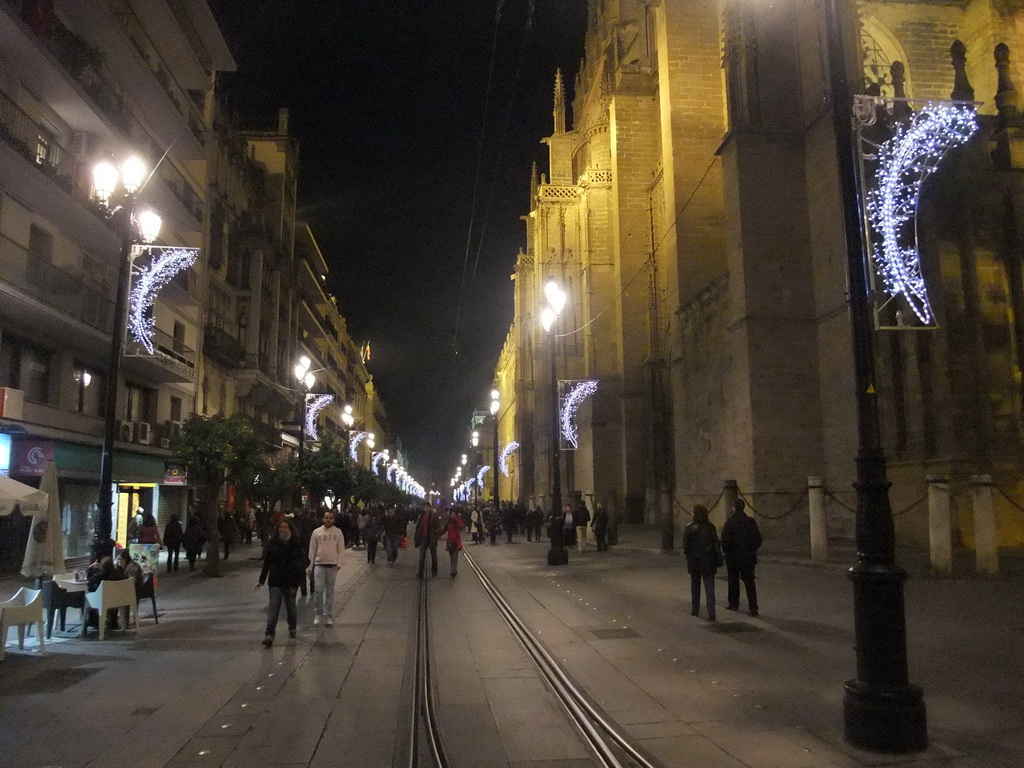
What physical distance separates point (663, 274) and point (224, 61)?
64.4 ft

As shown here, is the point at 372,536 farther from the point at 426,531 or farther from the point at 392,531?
the point at 426,531

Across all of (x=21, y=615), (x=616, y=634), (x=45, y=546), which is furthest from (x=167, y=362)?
(x=616, y=634)

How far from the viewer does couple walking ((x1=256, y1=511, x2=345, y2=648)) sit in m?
9.76

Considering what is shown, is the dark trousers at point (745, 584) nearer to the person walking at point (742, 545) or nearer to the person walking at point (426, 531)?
the person walking at point (742, 545)

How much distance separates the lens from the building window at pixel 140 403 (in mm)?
24958

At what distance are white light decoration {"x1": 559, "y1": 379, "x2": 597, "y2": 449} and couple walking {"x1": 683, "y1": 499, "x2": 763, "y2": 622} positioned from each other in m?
23.1

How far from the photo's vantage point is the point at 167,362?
79.9 feet

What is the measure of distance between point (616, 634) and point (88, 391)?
1807cm

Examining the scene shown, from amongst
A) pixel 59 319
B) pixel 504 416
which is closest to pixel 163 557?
pixel 59 319

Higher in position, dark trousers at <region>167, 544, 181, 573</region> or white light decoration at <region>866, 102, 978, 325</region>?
white light decoration at <region>866, 102, 978, 325</region>

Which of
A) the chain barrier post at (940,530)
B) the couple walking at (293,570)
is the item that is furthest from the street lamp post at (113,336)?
the chain barrier post at (940,530)

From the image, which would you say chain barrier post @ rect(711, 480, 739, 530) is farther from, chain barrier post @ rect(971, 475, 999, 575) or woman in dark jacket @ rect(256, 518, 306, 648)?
woman in dark jacket @ rect(256, 518, 306, 648)

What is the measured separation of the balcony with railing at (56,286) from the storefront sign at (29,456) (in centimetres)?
311

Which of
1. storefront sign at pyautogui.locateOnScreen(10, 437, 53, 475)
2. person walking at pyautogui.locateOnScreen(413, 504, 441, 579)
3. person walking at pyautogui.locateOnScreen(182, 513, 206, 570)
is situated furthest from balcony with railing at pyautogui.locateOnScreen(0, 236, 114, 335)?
person walking at pyautogui.locateOnScreen(413, 504, 441, 579)
